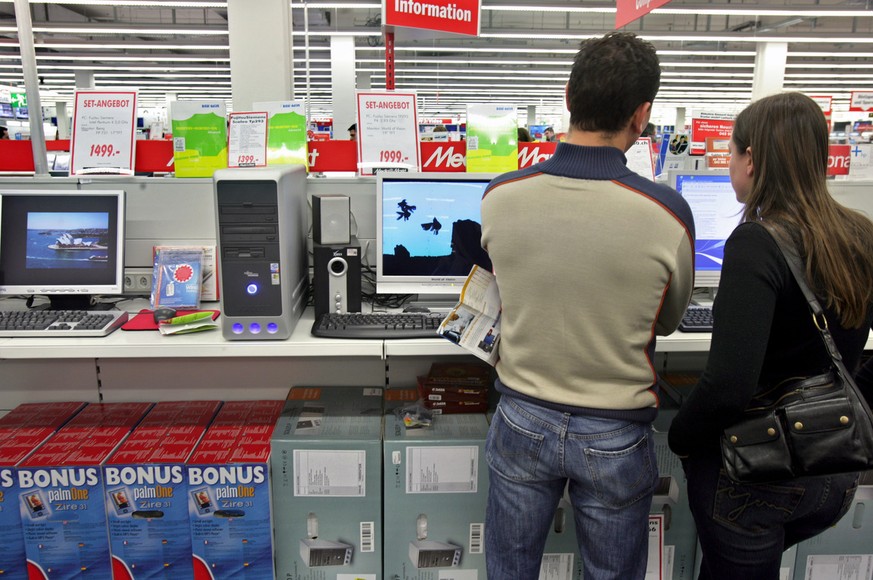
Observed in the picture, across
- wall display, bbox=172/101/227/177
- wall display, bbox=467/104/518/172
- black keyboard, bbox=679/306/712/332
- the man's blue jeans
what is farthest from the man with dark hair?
wall display, bbox=172/101/227/177

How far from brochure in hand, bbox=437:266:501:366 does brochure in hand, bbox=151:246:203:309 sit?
1107 millimetres

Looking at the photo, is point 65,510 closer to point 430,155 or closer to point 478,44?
point 430,155

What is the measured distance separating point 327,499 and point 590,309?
1207 mm

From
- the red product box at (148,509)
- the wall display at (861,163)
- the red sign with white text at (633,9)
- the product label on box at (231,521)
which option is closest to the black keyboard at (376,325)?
the product label on box at (231,521)

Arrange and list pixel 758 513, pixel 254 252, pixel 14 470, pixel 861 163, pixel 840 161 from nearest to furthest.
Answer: pixel 758 513
pixel 254 252
pixel 14 470
pixel 861 163
pixel 840 161

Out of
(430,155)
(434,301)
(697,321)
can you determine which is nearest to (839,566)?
(697,321)

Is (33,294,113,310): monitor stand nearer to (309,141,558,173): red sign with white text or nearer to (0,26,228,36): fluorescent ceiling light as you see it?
(309,141,558,173): red sign with white text

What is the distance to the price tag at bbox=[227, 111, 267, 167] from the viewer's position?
2.20 m

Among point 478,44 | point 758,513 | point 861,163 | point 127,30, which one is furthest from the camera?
point 478,44

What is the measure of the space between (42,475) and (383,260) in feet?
4.05

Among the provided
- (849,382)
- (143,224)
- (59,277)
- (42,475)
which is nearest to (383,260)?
(143,224)

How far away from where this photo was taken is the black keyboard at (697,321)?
1.84 m

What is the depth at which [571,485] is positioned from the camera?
1299 mm

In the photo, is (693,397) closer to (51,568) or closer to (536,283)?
(536,283)
